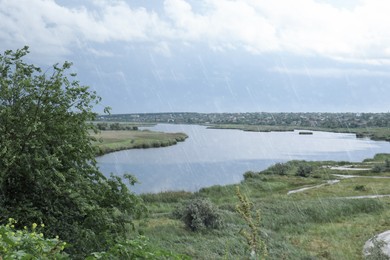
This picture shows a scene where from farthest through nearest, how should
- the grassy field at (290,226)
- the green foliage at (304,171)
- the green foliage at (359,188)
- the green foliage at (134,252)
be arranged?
1. the green foliage at (304,171)
2. the green foliage at (359,188)
3. the grassy field at (290,226)
4. the green foliage at (134,252)

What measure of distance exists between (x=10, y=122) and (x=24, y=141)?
1.01m

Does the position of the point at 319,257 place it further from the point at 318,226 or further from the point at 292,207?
the point at 292,207

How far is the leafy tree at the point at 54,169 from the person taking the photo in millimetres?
13383

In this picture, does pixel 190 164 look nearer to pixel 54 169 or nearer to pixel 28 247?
pixel 54 169

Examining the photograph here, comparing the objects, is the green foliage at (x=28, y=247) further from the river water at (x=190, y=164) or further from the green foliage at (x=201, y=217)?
the river water at (x=190, y=164)

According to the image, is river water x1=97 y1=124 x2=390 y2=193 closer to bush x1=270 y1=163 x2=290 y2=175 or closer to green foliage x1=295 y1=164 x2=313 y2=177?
bush x1=270 y1=163 x2=290 y2=175

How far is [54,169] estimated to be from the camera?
13320mm

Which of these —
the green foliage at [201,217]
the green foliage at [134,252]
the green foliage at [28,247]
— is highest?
the green foliage at [28,247]

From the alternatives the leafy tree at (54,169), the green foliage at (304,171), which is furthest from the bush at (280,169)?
the leafy tree at (54,169)

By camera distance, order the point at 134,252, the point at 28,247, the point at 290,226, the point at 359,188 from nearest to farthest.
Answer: the point at 28,247 < the point at 134,252 < the point at 290,226 < the point at 359,188

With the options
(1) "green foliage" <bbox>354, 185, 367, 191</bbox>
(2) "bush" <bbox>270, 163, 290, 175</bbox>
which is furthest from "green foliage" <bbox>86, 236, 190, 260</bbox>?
(2) "bush" <bbox>270, 163, 290, 175</bbox>

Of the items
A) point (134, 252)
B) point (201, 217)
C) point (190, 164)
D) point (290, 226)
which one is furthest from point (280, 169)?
point (134, 252)

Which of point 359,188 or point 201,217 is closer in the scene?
point 201,217

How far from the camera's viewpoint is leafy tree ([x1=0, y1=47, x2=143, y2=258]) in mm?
13383
